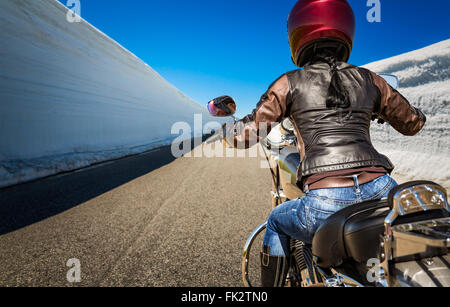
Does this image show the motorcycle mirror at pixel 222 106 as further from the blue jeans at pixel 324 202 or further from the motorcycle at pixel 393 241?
the motorcycle at pixel 393 241

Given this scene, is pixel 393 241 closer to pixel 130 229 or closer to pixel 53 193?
pixel 130 229

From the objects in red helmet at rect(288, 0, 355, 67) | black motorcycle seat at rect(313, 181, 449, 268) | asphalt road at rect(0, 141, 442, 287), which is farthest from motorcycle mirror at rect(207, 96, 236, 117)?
asphalt road at rect(0, 141, 442, 287)

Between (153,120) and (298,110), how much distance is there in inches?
731

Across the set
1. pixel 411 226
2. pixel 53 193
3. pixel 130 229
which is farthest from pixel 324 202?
pixel 53 193

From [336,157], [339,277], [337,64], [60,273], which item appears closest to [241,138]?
[336,157]

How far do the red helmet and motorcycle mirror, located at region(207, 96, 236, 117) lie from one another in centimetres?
50

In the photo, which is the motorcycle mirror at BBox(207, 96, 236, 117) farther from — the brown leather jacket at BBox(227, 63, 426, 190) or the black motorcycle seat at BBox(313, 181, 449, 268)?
the black motorcycle seat at BBox(313, 181, 449, 268)

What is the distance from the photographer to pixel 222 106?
132 cm

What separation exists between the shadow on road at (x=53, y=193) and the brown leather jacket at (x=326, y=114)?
3371 mm
